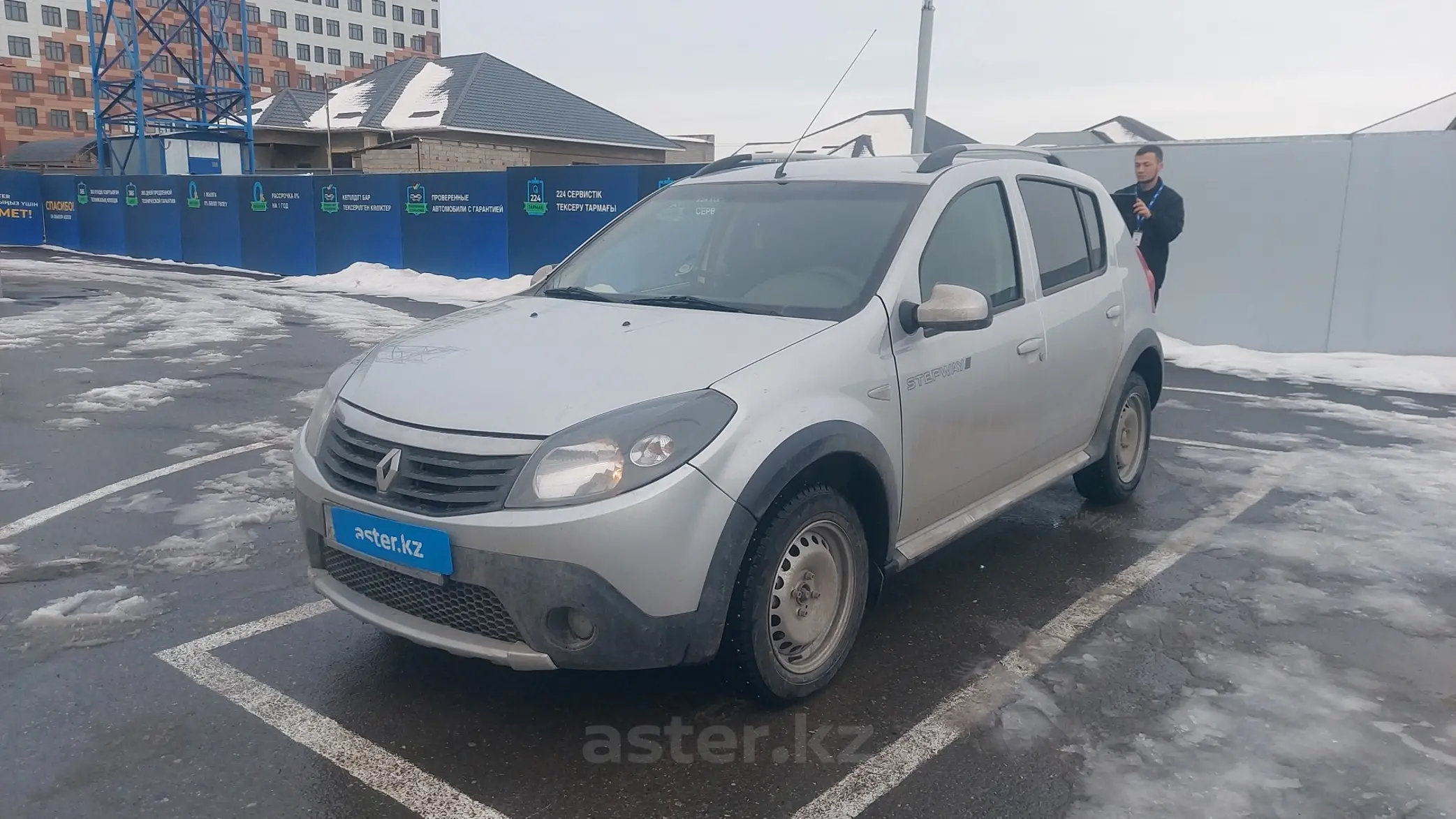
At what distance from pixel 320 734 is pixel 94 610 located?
1.55 m

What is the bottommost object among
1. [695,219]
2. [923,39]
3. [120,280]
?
[120,280]

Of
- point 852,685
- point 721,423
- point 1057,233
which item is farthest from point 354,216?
point 721,423

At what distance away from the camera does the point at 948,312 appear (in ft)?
12.0

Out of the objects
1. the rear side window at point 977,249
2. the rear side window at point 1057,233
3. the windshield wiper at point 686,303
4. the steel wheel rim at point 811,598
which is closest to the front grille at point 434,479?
the steel wheel rim at point 811,598

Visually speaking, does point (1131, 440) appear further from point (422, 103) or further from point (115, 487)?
point (422, 103)

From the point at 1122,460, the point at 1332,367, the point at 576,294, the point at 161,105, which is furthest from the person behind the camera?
the point at 161,105

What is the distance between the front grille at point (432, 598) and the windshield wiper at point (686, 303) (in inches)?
53.8

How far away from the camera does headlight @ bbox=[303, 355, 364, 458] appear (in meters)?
3.55

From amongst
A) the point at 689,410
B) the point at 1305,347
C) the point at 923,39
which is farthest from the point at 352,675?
the point at 923,39

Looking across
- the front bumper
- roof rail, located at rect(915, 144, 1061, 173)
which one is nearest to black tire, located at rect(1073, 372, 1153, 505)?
roof rail, located at rect(915, 144, 1061, 173)

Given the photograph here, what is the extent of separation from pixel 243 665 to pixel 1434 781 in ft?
12.4

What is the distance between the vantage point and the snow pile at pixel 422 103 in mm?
39156

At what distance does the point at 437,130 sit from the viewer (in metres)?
37.2

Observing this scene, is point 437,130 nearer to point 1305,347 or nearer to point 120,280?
point 120,280
